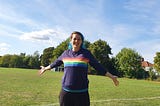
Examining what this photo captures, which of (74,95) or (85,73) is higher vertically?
(85,73)

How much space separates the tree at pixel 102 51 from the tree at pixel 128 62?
3.17 m

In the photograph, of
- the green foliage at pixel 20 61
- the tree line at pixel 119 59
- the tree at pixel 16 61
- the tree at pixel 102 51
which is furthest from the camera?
the tree at pixel 16 61

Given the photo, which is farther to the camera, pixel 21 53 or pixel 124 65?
pixel 21 53

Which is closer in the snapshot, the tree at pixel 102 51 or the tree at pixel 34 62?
the tree at pixel 102 51

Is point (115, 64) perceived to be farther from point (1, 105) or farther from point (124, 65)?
point (1, 105)

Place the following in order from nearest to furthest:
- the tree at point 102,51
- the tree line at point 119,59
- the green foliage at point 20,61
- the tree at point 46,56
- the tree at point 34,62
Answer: the tree line at point 119,59 < the tree at point 102,51 < the tree at point 34,62 < the green foliage at point 20,61 < the tree at point 46,56

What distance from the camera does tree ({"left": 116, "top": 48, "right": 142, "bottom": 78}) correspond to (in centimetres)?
9050

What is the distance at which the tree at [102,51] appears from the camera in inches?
3666

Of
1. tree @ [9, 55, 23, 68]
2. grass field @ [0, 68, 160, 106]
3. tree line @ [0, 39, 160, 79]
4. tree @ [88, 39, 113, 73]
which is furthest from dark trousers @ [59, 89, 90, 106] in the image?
tree @ [9, 55, 23, 68]

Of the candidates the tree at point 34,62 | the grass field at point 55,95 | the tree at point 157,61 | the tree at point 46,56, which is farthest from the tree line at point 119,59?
the grass field at point 55,95

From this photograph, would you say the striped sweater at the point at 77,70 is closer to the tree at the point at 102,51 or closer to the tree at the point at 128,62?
the tree at the point at 128,62

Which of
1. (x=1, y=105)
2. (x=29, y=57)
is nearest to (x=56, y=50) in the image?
(x=29, y=57)

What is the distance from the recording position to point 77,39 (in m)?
6.41

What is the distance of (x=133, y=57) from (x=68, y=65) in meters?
91.0
